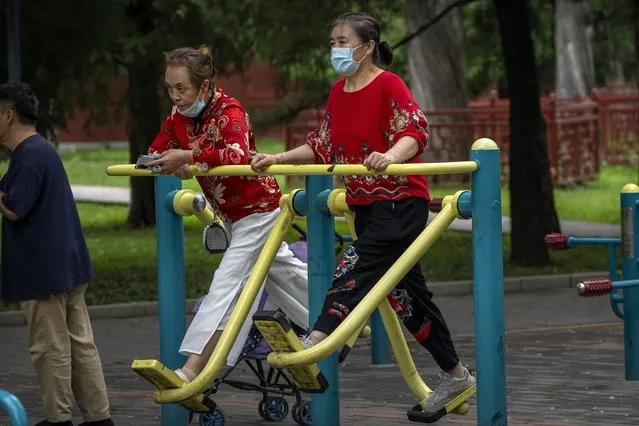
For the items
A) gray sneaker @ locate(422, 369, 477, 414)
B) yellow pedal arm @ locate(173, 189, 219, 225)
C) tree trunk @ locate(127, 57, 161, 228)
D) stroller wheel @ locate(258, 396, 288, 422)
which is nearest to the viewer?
gray sneaker @ locate(422, 369, 477, 414)

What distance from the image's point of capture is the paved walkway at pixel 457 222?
21672 mm

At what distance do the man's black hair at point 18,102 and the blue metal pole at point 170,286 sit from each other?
0.65 metres

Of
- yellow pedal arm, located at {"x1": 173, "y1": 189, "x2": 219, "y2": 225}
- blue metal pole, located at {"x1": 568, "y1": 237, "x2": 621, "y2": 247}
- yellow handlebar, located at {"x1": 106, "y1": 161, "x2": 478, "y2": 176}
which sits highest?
yellow handlebar, located at {"x1": 106, "y1": 161, "x2": 478, "y2": 176}

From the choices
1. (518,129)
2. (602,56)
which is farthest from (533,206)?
(602,56)

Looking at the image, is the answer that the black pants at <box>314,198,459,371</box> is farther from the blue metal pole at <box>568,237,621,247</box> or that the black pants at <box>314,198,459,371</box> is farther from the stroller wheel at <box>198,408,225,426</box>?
the blue metal pole at <box>568,237,621,247</box>

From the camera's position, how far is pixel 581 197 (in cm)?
2909

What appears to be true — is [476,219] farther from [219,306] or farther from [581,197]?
[581,197]

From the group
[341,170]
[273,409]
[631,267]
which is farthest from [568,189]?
[341,170]

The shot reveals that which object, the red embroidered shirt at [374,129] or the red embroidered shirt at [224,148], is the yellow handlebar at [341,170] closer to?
the red embroidered shirt at [224,148]

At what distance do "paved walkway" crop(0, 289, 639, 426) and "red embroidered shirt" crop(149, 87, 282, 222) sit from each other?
1.26 meters

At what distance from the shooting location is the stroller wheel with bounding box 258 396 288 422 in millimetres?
9008

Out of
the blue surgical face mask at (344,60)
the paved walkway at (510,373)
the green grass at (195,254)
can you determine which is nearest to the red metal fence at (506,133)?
the green grass at (195,254)

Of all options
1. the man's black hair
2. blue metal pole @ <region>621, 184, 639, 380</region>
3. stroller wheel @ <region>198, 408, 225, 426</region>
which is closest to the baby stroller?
stroller wheel @ <region>198, 408, 225, 426</region>

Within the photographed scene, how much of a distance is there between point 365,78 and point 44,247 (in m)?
1.60
